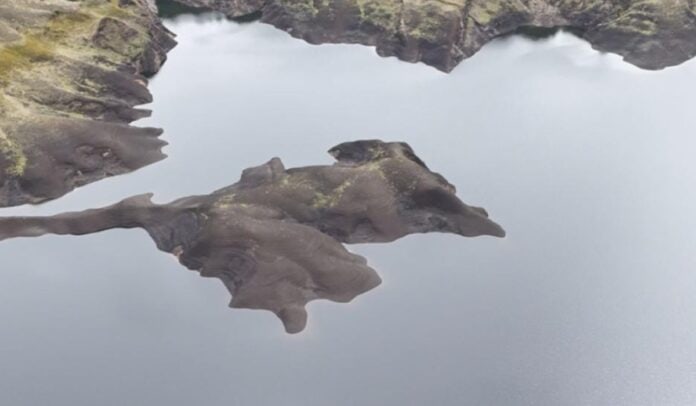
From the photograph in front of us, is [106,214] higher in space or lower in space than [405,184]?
lower

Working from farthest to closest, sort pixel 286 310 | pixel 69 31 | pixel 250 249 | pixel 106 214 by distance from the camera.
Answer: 1. pixel 69 31
2. pixel 106 214
3. pixel 250 249
4. pixel 286 310

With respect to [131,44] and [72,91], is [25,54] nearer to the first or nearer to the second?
[72,91]

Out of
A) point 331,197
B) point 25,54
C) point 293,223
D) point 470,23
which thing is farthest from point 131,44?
point 470,23

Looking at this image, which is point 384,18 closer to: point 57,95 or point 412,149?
point 412,149

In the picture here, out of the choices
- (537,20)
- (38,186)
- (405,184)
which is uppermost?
(537,20)

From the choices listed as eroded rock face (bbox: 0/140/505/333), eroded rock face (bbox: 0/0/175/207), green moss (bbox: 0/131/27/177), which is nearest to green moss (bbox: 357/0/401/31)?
eroded rock face (bbox: 0/0/175/207)

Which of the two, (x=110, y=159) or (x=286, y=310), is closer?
(x=286, y=310)

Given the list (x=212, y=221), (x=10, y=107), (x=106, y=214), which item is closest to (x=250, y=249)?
(x=212, y=221)

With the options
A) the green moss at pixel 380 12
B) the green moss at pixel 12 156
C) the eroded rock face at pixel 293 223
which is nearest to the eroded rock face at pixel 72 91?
the green moss at pixel 12 156

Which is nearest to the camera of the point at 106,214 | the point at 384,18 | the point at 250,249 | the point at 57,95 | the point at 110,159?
the point at 250,249
